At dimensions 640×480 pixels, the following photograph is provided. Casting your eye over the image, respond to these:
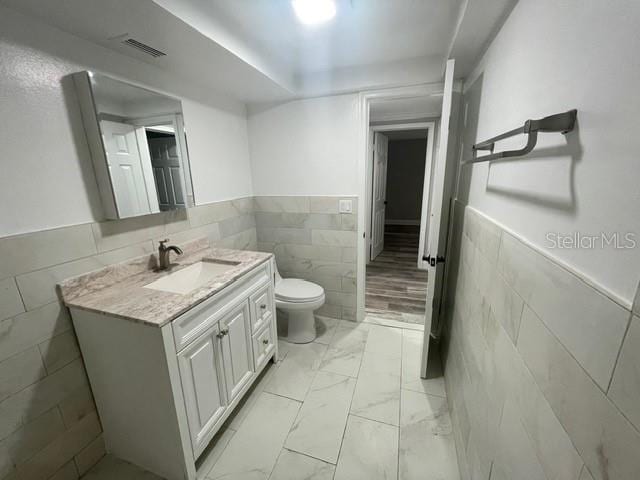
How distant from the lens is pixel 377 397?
167cm

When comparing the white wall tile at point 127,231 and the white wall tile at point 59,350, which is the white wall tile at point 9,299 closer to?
the white wall tile at point 59,350

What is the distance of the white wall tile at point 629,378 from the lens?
0.40 metres

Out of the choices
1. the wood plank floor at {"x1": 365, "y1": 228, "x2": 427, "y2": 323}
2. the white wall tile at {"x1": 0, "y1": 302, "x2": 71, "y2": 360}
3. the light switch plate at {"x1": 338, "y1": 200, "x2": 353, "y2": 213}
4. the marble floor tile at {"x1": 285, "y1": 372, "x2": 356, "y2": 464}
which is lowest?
the marble floor tile at {"x1": 285, "y1": 372, "x2": 356, "y2": 464}

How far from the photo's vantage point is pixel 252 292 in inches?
63.3

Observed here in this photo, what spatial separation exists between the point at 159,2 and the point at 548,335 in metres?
1.65

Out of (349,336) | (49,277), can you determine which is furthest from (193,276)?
(349,336)

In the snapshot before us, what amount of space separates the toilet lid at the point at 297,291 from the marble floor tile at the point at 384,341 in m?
0.60

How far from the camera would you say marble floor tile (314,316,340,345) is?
225 cm

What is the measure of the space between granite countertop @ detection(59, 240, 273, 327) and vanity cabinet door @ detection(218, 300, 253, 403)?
0.72 ft

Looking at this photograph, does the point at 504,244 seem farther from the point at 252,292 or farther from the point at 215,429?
the point at 215,429


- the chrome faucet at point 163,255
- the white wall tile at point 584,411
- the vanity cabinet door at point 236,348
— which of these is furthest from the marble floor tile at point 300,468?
the chrome faucet at point 163,255

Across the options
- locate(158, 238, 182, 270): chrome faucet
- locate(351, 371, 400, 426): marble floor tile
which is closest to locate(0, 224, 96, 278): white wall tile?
locate(158, 238, 182, 270): chrome faucet

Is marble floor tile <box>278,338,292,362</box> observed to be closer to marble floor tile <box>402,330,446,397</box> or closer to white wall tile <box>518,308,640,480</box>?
marble floor tile <box>402,330,446,397</box>

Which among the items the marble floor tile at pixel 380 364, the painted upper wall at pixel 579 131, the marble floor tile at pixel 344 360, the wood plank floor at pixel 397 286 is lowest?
the marble floor tile at pixel 380 364
